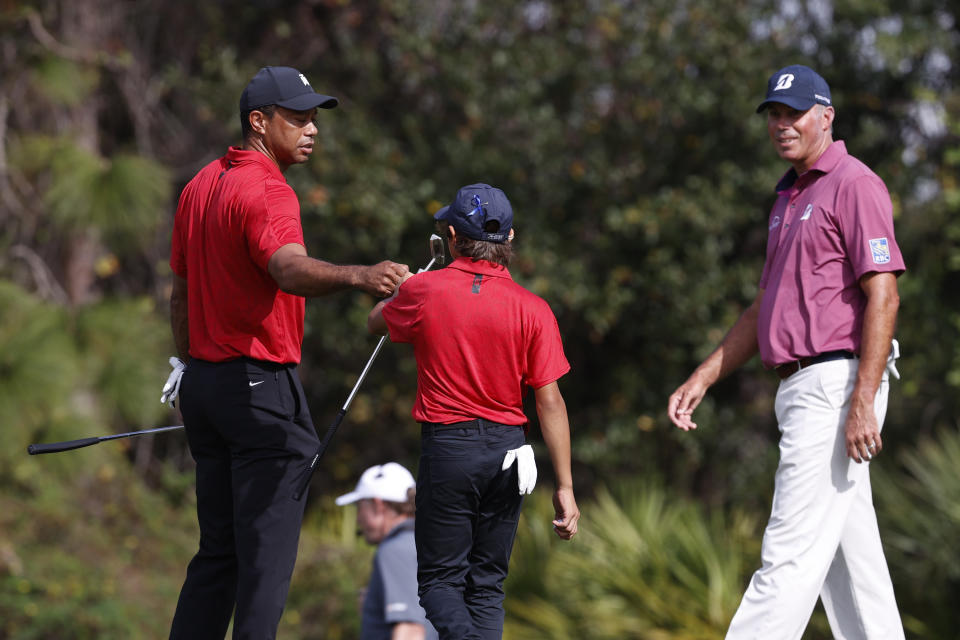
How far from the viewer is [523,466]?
3.40m

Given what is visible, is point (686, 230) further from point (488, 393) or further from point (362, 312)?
point (488, 393)

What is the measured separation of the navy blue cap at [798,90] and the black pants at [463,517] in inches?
54.6

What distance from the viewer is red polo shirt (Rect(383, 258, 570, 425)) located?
136 inches

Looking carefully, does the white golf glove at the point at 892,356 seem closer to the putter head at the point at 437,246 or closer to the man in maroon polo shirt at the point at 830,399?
the man in maroon polo shirt at the point at 830,399

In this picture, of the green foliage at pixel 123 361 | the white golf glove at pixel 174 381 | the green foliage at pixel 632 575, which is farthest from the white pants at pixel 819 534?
the green foliage at pixel 123 361

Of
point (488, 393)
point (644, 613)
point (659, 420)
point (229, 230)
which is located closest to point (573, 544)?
point (644, 613)

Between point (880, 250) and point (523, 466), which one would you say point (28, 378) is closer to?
point (523, 466)

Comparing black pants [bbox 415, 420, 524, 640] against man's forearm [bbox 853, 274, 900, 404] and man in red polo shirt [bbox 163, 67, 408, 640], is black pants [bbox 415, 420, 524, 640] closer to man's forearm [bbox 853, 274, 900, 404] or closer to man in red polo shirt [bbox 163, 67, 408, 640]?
→ man in red polo shirt [bbox 163, 67, 408, 640]

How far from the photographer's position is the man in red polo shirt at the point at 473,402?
3.45 meters

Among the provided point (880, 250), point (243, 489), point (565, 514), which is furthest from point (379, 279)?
point (880, 250)

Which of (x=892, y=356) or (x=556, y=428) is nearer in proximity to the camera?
(x=556, y=428)

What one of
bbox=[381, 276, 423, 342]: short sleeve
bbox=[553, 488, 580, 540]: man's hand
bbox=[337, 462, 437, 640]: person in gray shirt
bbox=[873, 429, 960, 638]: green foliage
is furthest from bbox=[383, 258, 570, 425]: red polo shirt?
bbox=[873, 429, 960, 638]: green foliage

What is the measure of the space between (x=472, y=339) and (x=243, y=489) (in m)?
0.79

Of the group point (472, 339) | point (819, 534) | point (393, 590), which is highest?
point (472, 339)
